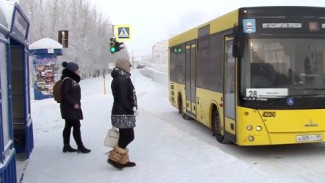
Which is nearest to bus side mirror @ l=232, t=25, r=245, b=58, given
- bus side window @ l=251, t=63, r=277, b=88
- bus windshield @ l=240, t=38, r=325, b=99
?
bus windshield @ l=240, t=38, r=325, b=99

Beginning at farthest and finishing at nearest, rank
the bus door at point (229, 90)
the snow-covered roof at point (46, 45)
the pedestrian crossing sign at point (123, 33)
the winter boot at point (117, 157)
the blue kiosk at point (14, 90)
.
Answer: the snow-covered roof at point (46, 45) → the pedestrian crossing sign at point (123, 33) → the bus door at point (229, 90) → the winter boot at point (117, 157) → the blue kiosk at point (14, 90)

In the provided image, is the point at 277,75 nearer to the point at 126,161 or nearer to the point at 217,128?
the point at 217,128

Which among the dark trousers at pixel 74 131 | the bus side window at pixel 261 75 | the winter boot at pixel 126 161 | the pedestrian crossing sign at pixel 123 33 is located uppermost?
the pedestrian crossing sign at pixel 123 33

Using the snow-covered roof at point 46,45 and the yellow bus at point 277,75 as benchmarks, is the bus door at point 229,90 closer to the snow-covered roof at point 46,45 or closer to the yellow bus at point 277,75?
the yellow bus at point 277,75

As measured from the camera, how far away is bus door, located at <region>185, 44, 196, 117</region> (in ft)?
42.9

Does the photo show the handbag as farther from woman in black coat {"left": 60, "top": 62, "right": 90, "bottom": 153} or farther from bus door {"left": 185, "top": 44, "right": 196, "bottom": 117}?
bus door {"left": 185, "top": 44, "right": 196, "bottom": 117}

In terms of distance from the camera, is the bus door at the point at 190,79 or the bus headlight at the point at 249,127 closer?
the bus headlight at the point at 249,127

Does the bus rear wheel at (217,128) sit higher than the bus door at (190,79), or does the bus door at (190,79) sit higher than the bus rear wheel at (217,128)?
the bus door at (190,79)

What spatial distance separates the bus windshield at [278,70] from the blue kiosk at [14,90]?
4.09 meters

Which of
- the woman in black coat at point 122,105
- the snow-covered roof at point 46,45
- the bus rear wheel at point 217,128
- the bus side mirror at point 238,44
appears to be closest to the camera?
the woman in black coat at point 122,105

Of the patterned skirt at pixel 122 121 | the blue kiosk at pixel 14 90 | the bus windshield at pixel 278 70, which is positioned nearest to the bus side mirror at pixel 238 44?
the bus windshield at pixel 278 70

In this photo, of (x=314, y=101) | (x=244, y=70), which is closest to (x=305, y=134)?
(x=314, y=101)

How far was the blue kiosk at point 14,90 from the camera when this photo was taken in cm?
543

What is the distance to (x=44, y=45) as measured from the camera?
24812 mm
